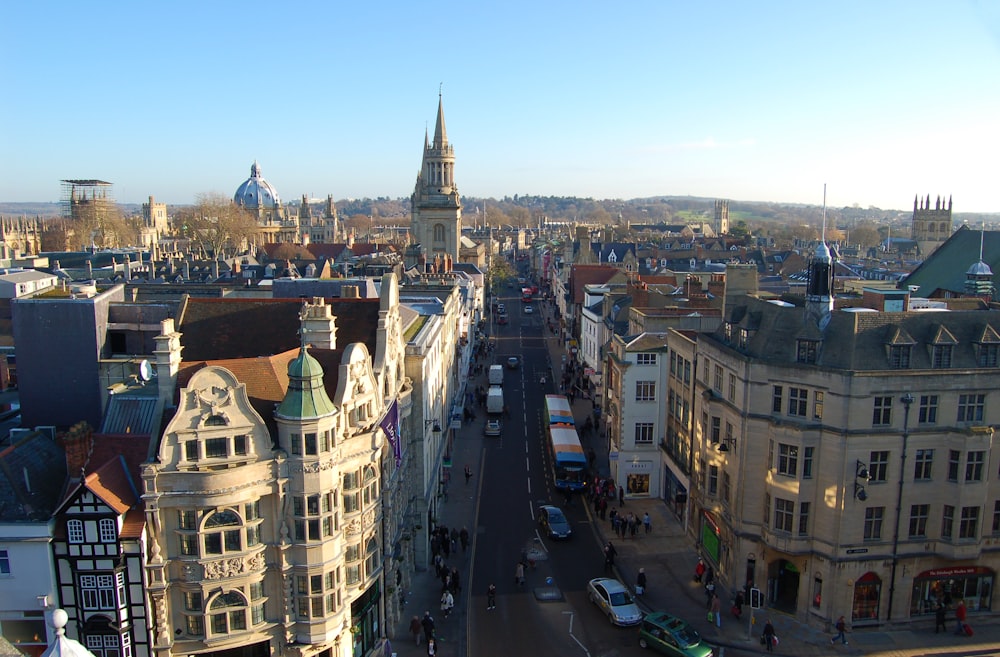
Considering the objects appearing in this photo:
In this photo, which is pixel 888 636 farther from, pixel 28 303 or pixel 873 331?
pixel 28 303

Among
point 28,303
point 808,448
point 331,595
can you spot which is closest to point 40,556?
point 331,595

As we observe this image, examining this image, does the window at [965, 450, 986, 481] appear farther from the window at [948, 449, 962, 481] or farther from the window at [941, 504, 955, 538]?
the window at [941, 504, 955, 538]

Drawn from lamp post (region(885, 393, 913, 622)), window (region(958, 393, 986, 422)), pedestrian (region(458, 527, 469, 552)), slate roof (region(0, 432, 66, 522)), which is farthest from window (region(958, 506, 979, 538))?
slate roof (region(0, 432, 66, 522))

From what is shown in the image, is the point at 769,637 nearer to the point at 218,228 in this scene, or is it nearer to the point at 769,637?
the point at 769,637

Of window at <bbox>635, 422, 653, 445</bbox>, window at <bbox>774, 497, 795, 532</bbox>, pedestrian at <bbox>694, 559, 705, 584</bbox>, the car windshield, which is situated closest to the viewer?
window at <bbox>774, 497, 795, 532</bbox>

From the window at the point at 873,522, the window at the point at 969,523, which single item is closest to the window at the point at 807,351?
the window at the point at 873,522

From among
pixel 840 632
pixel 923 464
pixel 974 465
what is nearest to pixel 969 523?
pixel 974 465

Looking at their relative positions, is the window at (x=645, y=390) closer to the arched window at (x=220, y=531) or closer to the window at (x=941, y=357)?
the window at (x=941, y=357)
